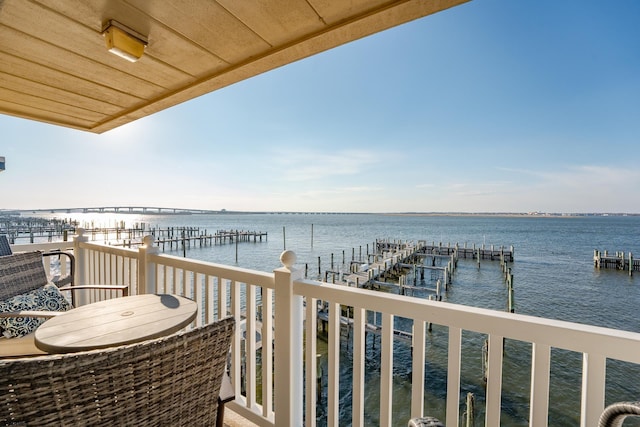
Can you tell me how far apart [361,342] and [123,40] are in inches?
78.1

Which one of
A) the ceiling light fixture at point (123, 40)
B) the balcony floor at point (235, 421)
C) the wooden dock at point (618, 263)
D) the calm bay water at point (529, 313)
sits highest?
the ceiling light fixture at point (123, 40)

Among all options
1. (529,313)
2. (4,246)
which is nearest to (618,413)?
(4,246)

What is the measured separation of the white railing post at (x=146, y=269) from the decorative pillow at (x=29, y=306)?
533 millimetres

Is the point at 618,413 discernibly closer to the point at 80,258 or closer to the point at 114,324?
the point at 114,324

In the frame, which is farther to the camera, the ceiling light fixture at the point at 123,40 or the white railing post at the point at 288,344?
the white railing post at the point at 288,344

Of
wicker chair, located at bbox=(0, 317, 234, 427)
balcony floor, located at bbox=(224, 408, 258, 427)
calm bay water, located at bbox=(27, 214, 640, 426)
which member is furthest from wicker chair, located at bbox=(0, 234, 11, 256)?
wicker chair, located at bbox=(0, 317, 234, 427)

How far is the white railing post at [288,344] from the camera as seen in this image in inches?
62.4

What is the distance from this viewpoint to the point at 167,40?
158 cm

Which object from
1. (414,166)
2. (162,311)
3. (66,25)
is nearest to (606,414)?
(162,311)

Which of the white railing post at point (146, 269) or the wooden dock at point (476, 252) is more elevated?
the white railing post at point (146, 269)

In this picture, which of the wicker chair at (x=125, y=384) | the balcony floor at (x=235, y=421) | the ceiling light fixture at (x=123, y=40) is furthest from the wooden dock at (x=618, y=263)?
the ceiling light fixture at (x=123, y=40)

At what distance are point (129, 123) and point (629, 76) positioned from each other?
17181 mm

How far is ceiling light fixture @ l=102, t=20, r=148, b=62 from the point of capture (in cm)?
143

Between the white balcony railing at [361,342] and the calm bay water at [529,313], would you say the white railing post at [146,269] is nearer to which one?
the white balcony railing at [361,342]
